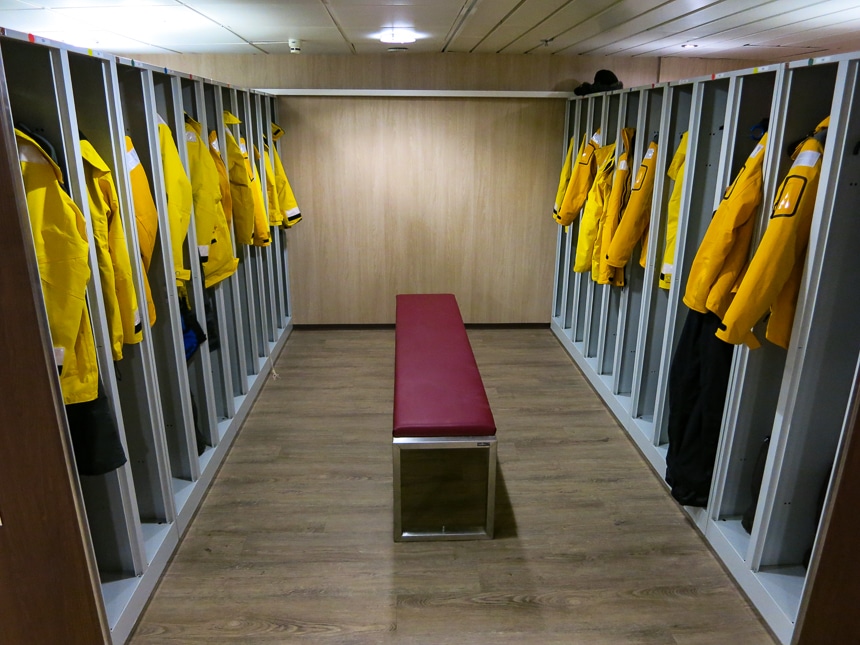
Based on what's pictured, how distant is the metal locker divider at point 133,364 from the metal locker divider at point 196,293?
48cm

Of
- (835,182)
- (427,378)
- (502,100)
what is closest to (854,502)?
(835,182)

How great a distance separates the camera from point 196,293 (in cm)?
278

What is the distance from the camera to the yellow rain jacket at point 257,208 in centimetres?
360

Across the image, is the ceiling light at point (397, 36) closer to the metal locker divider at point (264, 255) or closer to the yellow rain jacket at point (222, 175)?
the metal locker divider at point (264, 255)

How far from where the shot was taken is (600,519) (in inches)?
108

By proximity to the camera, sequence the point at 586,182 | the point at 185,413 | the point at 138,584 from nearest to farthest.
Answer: the point at 138,584
the point at 185,413
the point at 586,182

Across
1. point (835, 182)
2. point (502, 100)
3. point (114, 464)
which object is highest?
point (502, 100)

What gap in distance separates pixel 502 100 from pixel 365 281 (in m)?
1.84

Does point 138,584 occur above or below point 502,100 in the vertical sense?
below

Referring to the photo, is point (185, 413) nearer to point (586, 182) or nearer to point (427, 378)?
point (427, 378)

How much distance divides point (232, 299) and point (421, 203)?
6.69ft

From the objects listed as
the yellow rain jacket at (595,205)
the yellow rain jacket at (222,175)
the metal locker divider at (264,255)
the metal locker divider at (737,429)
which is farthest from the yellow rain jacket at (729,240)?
the metal locker divider at (264,255)

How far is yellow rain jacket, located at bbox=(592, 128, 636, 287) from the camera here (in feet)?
11.4

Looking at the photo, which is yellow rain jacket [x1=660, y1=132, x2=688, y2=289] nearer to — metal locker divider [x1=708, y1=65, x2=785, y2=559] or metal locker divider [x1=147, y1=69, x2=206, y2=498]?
metal locker divider [x1=708, y1=65, x2=785, y2=559]
